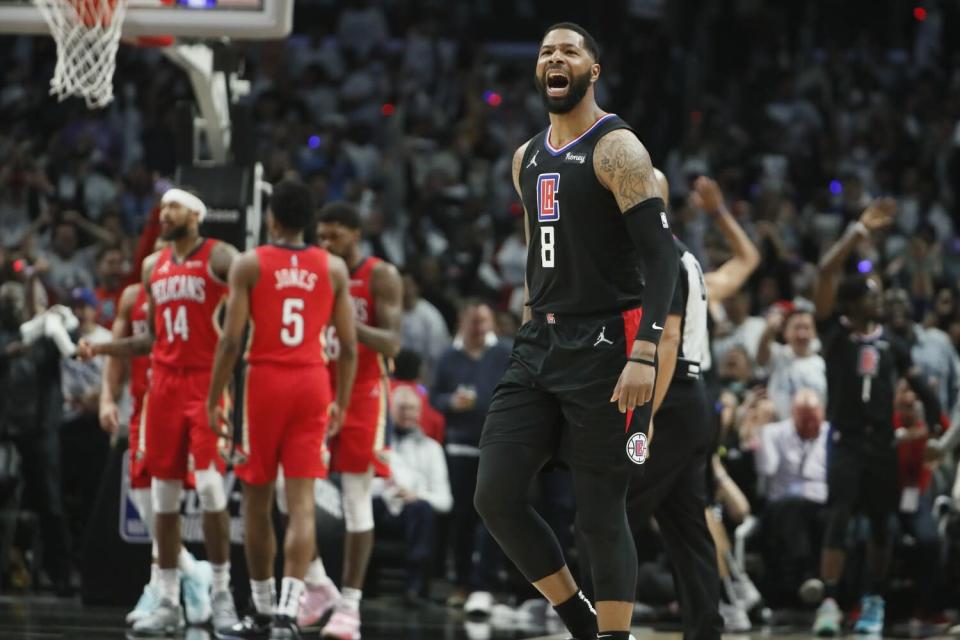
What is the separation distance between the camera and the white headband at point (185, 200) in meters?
8.83

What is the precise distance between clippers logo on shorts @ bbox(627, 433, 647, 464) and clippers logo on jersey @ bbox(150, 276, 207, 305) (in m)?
3.73

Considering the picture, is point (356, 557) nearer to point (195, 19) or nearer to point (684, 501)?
point (684, 501)

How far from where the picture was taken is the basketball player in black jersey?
570 centimetres

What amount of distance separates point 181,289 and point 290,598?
1.87 m

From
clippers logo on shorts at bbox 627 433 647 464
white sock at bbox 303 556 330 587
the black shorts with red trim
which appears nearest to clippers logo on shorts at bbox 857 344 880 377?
white sock at bbox 303 556 330 587

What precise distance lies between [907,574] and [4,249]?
312 inches

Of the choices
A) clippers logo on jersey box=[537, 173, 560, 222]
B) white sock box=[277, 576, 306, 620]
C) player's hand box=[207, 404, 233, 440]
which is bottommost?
white sock box=[277, 576, 306, 620]

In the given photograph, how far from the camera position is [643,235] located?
5.71 metres

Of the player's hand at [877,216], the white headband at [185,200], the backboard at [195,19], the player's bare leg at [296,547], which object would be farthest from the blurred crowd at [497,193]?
the backboard at [195,19]

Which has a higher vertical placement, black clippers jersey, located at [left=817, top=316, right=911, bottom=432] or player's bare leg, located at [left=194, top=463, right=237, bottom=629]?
black clippers jersey, located at [left=817, top=316, right=911, bottom=432]

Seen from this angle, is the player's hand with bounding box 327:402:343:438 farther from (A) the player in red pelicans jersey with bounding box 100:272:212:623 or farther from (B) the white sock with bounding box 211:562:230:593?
(A) the player in red pelicans jersey with bounding box 100:272:212:623

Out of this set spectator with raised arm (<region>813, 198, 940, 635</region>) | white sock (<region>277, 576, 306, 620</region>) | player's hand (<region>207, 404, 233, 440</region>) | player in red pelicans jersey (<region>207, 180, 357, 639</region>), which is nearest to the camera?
white sock (<region>277, 576, 306, 620</region>)

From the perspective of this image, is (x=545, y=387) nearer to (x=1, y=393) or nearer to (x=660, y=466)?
(x=660, y=466)

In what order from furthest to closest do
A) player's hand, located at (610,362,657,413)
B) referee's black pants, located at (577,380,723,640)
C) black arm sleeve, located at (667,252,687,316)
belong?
1. referee's black pants, located at (577,380,723,640)
2. black arm sleeve, located at (667,252,687,316)
3. player's hand, located at (610,362,657,413)
